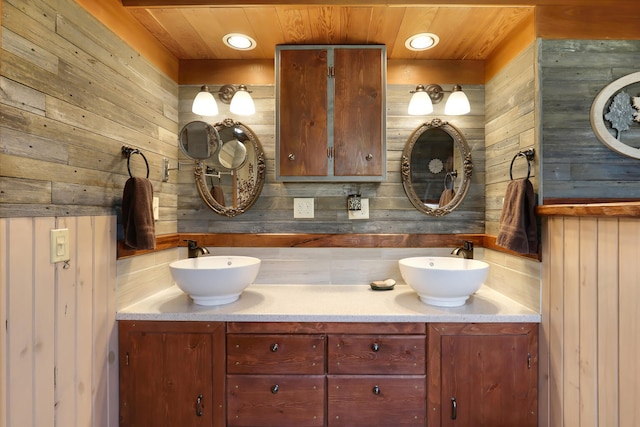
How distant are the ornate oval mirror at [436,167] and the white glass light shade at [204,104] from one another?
121 cm

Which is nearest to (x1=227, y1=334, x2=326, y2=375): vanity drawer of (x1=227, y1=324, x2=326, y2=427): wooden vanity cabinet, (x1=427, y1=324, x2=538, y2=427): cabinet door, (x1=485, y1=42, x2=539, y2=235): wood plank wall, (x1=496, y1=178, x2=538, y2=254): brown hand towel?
(x1=227, y1=324, x2=326, y2=427): wooden vanity cabinet

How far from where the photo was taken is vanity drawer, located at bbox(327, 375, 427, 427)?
1334 millimetres

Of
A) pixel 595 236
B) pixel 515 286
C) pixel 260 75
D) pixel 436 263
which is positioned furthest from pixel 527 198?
pixel 260 75

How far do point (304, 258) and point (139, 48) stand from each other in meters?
1.43

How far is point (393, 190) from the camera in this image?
1.89m

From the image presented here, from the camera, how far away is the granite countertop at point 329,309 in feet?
4.43

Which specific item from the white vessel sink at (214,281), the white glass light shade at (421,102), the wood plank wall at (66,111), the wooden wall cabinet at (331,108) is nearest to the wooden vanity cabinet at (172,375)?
the white vessel sink at (214,281)

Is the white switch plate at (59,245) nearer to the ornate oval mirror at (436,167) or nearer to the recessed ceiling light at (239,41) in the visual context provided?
the recessed ceiling light at (239,41)

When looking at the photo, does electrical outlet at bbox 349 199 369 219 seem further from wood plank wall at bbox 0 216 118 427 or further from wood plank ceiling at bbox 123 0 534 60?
wood plank wall at bbox 0 216 118 427

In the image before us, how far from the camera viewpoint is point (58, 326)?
1085mm

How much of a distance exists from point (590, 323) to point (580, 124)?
2.82ft

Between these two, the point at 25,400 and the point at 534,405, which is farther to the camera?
the point at 534,405

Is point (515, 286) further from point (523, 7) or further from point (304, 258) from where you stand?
point (523, 7)

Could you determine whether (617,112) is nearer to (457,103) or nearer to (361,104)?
(457,103)
